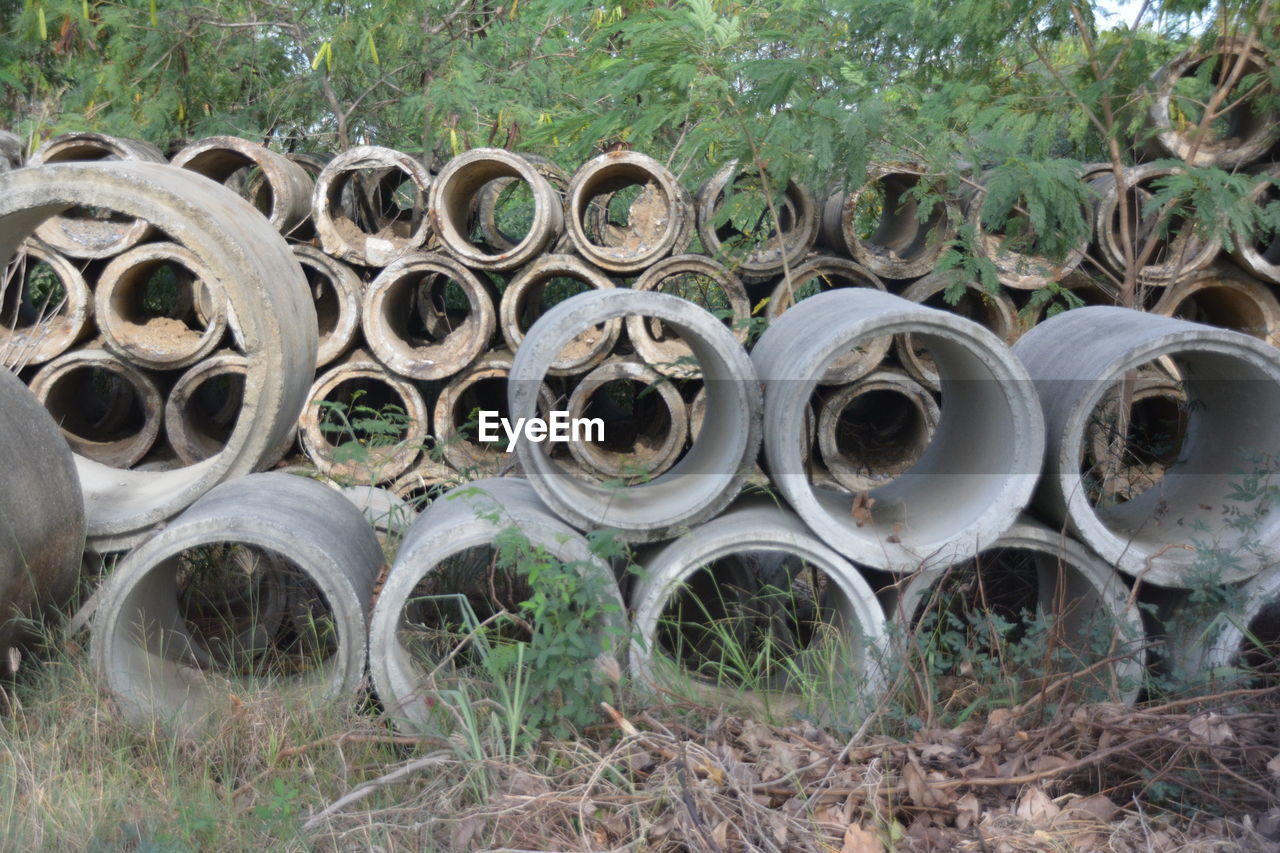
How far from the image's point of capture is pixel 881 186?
16.9ft

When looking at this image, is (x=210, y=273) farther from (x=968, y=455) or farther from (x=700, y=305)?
(x=968, y=455)

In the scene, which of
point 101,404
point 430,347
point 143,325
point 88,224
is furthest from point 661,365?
point 101,404

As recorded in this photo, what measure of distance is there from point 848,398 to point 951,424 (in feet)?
3.22

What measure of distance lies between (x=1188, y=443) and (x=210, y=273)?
338cm

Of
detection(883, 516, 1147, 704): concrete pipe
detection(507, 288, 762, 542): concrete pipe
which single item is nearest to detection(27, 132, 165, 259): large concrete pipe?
detection(507, 288, 762, 542): concrete pipe

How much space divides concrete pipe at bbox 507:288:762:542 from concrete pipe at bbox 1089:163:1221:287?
2374 millimetres

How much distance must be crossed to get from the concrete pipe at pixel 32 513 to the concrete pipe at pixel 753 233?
2.76 metres

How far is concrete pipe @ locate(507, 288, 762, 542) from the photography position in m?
3.00

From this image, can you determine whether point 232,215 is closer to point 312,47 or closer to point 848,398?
point 848,398

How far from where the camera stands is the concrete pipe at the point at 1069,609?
2896 mm

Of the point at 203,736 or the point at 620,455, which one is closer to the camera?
the point at 203,736

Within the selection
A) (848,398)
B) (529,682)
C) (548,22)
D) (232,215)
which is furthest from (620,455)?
(548,22)

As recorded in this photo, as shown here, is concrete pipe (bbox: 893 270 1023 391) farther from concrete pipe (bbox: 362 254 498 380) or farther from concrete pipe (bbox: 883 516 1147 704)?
concrete pipe (bbox: 362 254 498 380)

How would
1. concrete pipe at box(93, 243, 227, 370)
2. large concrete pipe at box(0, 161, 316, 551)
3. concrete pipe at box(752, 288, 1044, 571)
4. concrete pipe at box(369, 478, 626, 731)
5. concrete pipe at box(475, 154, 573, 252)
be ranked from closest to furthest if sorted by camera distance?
concrete pipe at box(369, 478, 626, 731), concrete pipe at box(752, 288, 1044, 571), large concrete pipe at box(0, 161, 316, 551), concrete pipe at box(93, 243, 227, 370), concrete pipe at box(475, 154, 573, 252)
